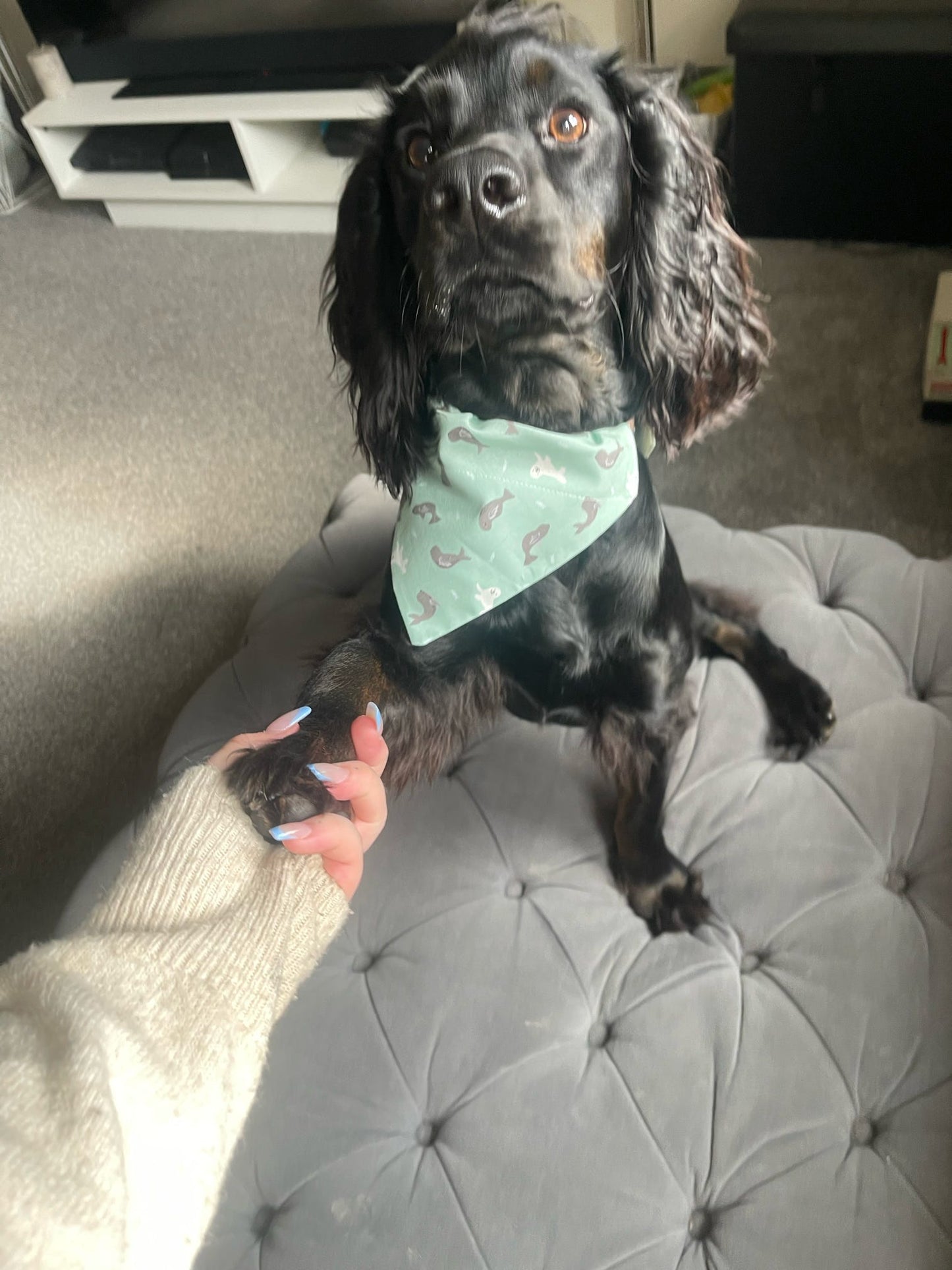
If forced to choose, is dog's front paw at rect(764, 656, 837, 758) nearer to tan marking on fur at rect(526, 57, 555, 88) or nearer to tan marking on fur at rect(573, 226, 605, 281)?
tan marking on fur at rect(573, 226, 605, 281)

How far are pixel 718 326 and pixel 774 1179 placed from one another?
890 millimetres

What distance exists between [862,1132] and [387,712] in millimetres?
633

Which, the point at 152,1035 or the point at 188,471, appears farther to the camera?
the point at 188,471

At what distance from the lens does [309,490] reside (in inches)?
86.4

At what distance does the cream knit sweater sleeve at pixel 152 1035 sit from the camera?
513 millimetres

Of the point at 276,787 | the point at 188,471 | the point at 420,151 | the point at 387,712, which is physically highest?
the point at 420,151

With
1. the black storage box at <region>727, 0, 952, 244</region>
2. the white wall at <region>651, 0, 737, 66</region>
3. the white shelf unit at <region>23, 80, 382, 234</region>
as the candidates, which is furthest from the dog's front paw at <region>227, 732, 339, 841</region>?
the white wall at <region>651, 0, 737, 66</region>

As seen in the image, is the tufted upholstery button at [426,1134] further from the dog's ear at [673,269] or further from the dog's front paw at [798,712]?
the dog's ear at [673,269]

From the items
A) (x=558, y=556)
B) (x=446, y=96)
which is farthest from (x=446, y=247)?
(x=558, y=556)

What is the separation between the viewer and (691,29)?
2.74m

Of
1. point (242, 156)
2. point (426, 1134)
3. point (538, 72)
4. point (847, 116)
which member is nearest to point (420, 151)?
point (538, 72)

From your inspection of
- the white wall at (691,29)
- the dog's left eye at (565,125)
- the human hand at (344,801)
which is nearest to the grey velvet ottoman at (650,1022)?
the human hand at (344,801)

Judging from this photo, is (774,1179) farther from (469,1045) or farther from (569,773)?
(569,773)

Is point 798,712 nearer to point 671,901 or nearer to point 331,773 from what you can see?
point 671,901
